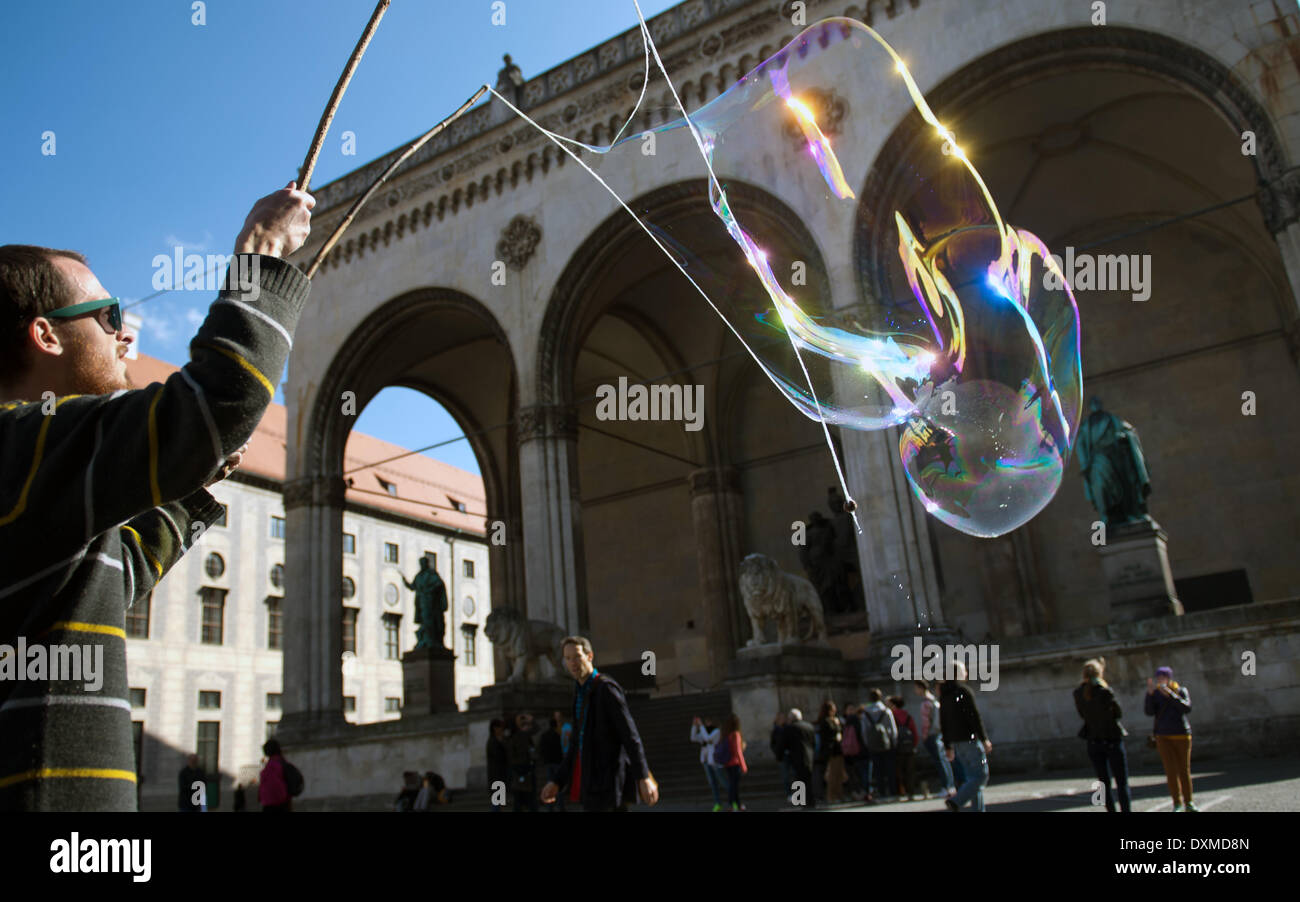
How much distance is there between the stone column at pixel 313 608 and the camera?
20.8 m

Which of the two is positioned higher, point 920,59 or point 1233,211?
point 920,59

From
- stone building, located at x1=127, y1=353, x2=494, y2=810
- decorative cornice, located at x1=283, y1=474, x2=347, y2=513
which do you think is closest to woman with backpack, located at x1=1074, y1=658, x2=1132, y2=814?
decorative cornice, located at x1=283, y1=474, x2=347, y2=513

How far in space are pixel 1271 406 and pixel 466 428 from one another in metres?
19.3

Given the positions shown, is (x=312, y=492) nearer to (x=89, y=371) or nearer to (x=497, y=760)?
(x=497, y=760)

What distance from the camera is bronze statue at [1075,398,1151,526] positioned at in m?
14.7

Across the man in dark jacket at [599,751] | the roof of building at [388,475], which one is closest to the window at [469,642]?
the roof of building at [388,475]

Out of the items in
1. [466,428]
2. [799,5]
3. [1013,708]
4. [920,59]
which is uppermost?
[799,5]

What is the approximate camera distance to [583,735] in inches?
234

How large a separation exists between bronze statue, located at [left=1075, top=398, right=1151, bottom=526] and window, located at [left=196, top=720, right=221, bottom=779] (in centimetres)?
3112

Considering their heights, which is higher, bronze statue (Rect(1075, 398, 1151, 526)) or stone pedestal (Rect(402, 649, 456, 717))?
bronze statue (Rect(1075, 398, 1151, 526))

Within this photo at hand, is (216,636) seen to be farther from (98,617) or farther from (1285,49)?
(98,617)

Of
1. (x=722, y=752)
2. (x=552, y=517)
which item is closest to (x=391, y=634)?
(x=552, y=517)

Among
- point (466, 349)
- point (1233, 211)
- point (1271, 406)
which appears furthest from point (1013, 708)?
point (466, 349)

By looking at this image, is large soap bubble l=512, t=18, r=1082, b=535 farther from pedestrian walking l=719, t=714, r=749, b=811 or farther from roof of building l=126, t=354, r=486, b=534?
roof of building l=126, t=354, r=486, b=534
